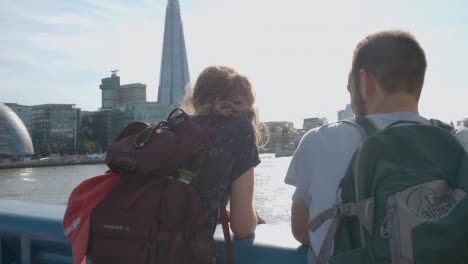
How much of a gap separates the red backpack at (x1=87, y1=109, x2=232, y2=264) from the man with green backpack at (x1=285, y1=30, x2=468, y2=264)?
242mm

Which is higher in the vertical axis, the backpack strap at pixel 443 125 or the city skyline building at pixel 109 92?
the city skyline building at pixel 109 92

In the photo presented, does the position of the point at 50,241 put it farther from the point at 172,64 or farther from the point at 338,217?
the point at 172,64

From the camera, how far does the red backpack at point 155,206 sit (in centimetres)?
97

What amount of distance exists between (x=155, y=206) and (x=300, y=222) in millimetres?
345

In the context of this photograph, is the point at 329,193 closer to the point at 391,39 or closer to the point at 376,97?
the point at 376,97

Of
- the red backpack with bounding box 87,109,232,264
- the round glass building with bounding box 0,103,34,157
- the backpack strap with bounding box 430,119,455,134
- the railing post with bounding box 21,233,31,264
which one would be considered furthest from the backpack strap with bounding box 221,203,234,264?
the round glass building with bounding box 0,103,34,157

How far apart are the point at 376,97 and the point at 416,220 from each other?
30 centimetres

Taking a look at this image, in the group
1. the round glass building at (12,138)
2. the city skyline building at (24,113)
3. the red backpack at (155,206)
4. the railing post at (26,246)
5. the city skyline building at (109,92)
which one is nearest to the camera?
the red backpack at (155,206)

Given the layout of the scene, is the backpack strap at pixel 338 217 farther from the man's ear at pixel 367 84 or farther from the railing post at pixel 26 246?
the railing post at pixel 26 246

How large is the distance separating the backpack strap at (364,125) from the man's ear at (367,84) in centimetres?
7

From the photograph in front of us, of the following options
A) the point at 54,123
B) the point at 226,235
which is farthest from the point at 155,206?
the point at 54,123

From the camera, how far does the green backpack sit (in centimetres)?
68

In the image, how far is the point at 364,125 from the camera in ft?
2.82

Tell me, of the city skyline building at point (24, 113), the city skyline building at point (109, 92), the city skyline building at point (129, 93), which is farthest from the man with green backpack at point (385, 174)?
the city skyline building at point (129, 93)
